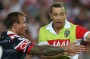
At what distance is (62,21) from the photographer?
Answer: 7438 millimetres

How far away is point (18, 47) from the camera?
6332 mm

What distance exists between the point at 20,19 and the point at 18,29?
17 cm

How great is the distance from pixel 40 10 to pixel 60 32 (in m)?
5.87

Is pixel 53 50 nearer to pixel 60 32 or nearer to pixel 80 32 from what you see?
pixel 80 32

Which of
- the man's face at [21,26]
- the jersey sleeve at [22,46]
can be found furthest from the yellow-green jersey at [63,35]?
the jersey sleeve at [22,46]

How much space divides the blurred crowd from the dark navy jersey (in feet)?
19.6

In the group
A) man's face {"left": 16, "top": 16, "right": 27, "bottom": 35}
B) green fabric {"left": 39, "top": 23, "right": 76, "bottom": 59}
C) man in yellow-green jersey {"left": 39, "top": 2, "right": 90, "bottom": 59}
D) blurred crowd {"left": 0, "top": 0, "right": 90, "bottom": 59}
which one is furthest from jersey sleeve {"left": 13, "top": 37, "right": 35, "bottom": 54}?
blurred crowd {"left": 0, "top": 0, "right": 90, "bottom": 59}

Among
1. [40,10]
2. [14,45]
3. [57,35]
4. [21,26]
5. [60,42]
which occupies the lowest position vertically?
[40,10]

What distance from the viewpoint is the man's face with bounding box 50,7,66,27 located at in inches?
292

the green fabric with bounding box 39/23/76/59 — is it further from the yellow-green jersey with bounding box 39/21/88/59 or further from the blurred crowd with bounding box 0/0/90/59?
the blurred crowd with bounding box 0/0/90/59

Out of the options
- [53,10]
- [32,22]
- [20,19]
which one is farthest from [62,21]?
[32,22]

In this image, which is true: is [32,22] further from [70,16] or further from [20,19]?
[20,19]

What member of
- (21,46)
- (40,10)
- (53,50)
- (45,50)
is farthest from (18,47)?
(40,10)

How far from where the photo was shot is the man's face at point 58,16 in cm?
741
